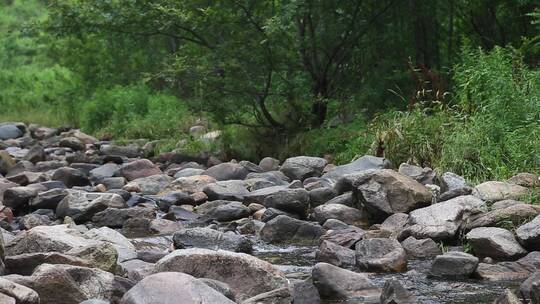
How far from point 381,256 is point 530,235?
109 centimetres

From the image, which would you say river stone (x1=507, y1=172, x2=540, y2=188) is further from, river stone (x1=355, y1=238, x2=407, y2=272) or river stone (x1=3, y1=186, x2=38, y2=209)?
river stone (x1=3, y1=186, x2=38, y2=209)

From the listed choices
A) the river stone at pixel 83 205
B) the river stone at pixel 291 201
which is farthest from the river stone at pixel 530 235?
the river stone at pixel 83 205

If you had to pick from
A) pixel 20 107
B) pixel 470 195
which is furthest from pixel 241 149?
pixel 20 107

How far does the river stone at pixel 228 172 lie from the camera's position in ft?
37.0

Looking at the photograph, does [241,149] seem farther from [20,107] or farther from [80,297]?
[20,107]

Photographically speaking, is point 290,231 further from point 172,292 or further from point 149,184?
point 149,184

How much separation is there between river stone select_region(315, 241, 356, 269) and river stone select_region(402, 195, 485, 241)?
2.45ft

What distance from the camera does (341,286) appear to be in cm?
536

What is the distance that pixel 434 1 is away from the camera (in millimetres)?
→ 14109

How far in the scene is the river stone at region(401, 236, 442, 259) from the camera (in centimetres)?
665

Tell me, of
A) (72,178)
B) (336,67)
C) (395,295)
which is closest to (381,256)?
(395,295)

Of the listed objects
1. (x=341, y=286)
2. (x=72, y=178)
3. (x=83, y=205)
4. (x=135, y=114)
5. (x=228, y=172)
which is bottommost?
(x=135, y=114)

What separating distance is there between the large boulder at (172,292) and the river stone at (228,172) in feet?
21.8

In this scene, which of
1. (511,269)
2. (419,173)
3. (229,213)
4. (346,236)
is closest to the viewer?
(511,269)
